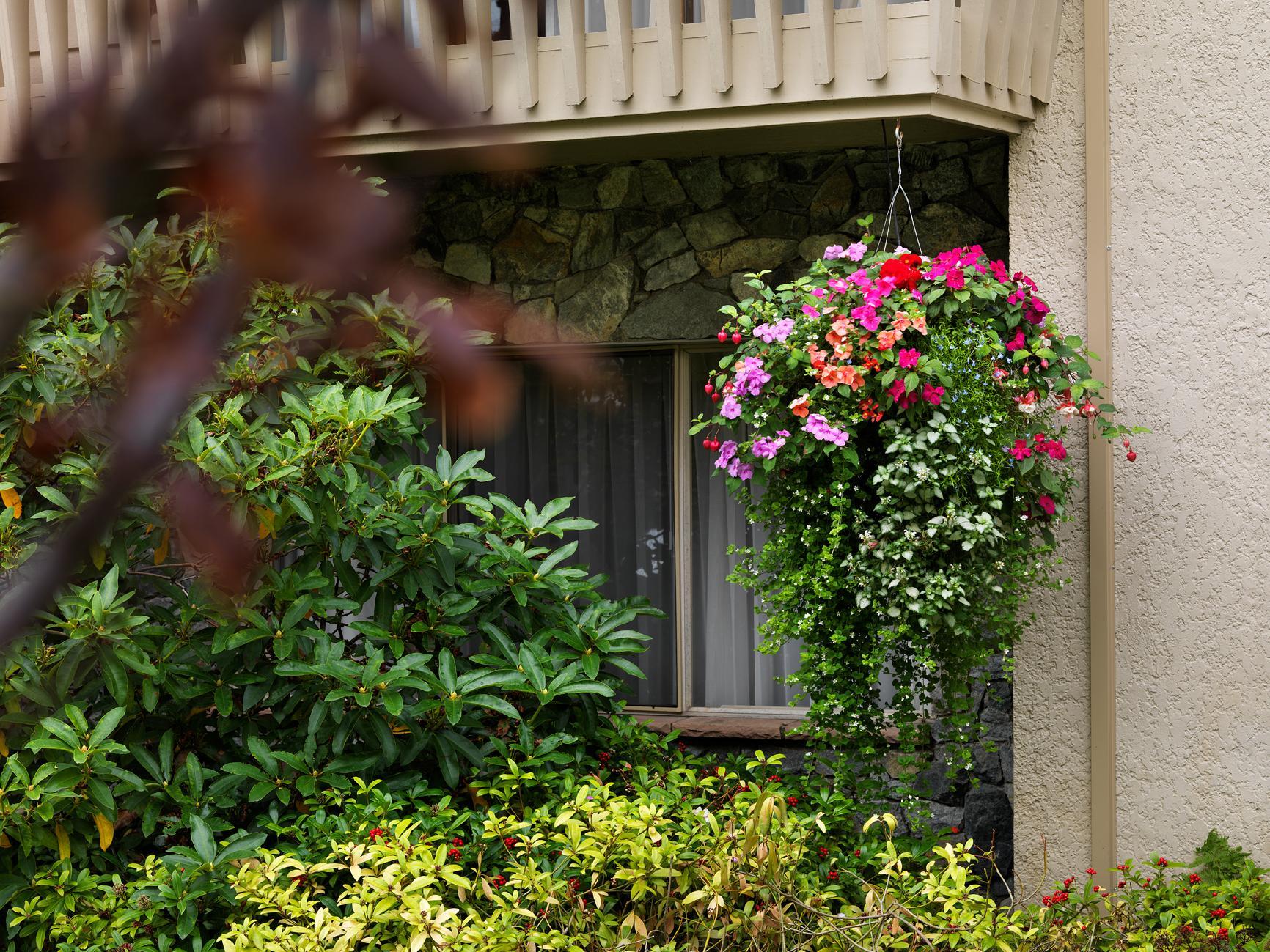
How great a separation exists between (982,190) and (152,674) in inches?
129

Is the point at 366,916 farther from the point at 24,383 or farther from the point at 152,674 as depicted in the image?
the point at 24,383

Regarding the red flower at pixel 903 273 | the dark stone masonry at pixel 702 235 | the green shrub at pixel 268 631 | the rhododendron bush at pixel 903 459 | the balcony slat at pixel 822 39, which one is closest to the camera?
the green shrub at pixel 268 631

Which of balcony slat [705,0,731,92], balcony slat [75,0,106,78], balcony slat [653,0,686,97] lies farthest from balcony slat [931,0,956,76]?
balcony slat [75,0,106,78]

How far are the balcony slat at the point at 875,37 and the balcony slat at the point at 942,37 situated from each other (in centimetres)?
14

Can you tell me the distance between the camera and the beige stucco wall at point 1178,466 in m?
3.63

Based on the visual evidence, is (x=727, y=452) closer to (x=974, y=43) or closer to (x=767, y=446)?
(x=767, y=446)

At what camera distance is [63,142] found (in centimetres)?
50

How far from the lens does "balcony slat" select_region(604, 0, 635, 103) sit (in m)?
3.83

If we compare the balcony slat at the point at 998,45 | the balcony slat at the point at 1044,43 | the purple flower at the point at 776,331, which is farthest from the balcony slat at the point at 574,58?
the balcony slat at the point at 1044,43

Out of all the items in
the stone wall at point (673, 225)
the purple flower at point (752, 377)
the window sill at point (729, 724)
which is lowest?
the window sill at point (729, 724)

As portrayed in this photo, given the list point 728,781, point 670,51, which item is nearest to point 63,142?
point 670,51

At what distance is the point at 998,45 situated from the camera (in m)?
3.70

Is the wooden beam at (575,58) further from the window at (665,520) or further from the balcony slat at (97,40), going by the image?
the balcony slat at (97,40)

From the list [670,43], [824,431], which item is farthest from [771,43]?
[824,431]
